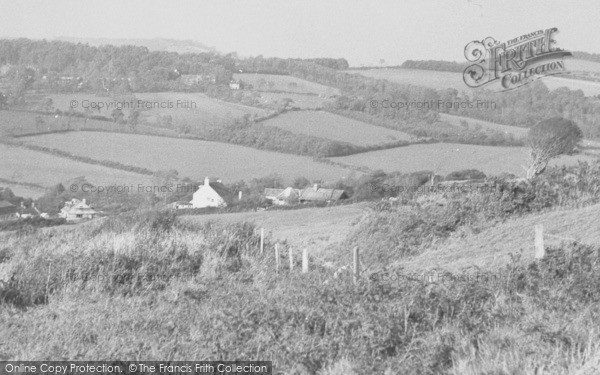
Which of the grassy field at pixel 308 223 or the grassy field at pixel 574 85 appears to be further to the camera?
the grassy field at pixel 574 85

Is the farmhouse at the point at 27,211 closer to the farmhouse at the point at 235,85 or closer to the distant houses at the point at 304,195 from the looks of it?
the distant houses at the point at 304,195

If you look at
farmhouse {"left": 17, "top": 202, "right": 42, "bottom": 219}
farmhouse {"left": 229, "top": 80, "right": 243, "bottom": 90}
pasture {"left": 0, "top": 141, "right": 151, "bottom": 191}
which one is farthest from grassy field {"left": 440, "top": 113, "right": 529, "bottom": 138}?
farmhouse {"left": 17, "top": 202, "right": 42, "bottom": 219}

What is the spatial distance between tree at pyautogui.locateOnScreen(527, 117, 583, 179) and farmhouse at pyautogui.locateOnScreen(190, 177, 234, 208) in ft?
37.6

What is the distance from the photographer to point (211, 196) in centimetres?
3766

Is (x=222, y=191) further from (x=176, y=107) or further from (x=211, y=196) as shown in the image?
(x=176, y=107)

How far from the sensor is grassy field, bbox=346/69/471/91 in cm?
5744

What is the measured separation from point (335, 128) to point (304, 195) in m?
12.2

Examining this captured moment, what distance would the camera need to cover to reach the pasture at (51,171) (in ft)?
143

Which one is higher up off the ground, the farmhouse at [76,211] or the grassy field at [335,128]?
the grassy field at [335,128]

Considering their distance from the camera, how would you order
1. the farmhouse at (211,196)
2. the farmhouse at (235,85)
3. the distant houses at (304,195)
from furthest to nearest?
the farmhouse at (235,85)
the farmhouse at (211,196)
the distant houses at (304,195)

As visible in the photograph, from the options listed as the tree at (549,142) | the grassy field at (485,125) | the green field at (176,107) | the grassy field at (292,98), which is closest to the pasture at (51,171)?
the green field at (176,107)

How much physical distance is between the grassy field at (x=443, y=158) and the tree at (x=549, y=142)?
6.57ft

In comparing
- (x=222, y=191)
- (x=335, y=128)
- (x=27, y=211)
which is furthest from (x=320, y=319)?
(x=335, y=128)

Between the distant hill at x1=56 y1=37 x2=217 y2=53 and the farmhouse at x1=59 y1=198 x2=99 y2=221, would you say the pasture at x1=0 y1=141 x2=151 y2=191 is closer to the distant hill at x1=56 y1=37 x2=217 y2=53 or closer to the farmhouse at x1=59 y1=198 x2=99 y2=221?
the farmhouse at x1=59 y1=198 x2=99 y2=221
